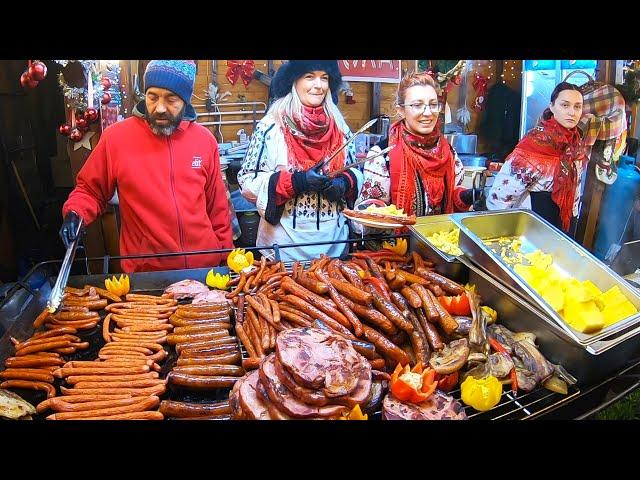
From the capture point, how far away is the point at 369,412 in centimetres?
228

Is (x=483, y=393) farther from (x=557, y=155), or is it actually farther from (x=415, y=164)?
(x=557, y=155)

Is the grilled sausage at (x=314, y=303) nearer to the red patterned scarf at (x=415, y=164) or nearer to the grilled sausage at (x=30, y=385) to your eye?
the grilled sausage at (x=30, y=385)

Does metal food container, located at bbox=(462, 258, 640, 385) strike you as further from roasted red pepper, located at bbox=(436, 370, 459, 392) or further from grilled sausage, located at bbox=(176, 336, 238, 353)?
grilled sausage, located at bbox=(176, 336, 238, 353)

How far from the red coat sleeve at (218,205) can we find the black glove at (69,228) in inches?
41.8

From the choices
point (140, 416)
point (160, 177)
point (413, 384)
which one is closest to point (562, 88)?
point (413, 384)

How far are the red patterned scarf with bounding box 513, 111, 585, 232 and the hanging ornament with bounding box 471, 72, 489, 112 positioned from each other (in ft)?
1.66

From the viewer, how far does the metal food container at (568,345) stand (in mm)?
2361

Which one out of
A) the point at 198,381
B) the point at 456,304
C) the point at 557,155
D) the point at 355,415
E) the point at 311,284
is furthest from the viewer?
the point at 557,155

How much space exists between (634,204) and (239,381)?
11.6 feet

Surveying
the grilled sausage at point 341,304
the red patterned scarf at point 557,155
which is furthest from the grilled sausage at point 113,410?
the red patterned scarf at point 557,155

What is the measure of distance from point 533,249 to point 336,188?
1589 mm

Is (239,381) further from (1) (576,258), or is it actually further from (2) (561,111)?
(2) (561,111)

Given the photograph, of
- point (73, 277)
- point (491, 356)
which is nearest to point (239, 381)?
point (491, 356)

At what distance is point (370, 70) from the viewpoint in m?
3.66
